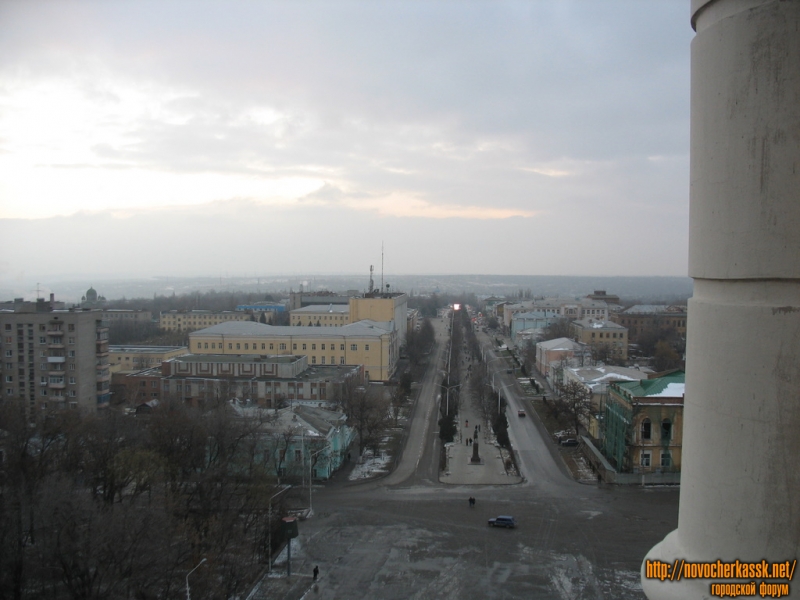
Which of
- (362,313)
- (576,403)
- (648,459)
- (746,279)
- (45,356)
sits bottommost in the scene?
(648,459)

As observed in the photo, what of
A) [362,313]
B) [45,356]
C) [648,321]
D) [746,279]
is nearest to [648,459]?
[746,279]

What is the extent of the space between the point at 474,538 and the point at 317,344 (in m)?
21.1

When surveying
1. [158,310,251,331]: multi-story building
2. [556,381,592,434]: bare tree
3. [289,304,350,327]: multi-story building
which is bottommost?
[556,381,592,434]: bare tree

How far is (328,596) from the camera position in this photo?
1082 centimetres

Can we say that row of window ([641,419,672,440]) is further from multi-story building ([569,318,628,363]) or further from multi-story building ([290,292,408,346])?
multi-story building ([290,292,408,346])

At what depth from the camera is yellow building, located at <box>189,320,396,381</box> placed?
33031 millimetres

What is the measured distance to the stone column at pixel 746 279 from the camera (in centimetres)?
117

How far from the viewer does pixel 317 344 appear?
109 feet

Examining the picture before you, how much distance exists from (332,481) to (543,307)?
47552mm

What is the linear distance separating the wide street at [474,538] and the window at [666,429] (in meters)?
1.48

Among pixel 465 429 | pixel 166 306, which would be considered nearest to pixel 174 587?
pixel 465 429

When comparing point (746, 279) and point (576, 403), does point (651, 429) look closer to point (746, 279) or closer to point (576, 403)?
point (576, 403)

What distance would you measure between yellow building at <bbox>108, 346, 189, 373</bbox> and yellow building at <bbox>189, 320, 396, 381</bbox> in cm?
208

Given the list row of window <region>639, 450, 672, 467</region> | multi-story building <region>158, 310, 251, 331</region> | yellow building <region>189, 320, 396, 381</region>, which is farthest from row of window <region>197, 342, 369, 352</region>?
multi-story building <region>158, 310, 251, 331</region>
